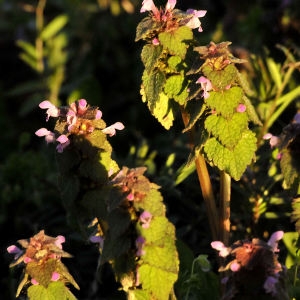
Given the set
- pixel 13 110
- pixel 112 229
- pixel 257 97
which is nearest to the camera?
pixel 112 229

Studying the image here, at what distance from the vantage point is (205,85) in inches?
78.1

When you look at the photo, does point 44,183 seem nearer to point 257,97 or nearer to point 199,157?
point 257,97

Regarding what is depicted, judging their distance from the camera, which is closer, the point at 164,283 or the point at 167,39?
the point at 164,283

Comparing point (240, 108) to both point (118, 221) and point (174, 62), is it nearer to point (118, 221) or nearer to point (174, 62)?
point (174, 62)

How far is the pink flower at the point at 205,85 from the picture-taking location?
1.97 m

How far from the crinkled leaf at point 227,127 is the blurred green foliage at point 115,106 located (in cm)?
30

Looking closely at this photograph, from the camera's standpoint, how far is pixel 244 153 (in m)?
2.06

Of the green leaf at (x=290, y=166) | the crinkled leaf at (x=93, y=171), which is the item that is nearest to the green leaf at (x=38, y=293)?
the crinkled leaf at (x=93, y=171)

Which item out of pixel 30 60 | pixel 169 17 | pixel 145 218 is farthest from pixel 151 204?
pixel 30 60

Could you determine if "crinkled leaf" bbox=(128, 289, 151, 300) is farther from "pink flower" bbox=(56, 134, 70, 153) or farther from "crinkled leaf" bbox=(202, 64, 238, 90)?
"crinkled leaf" bbox=(202, 64, 238, 90)

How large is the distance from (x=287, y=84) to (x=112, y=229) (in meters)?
1.81

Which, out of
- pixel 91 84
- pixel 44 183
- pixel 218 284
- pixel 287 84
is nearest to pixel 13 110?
pixel 91 84

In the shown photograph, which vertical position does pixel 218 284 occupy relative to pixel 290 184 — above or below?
below

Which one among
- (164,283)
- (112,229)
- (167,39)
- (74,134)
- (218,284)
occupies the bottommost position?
(218,284)
